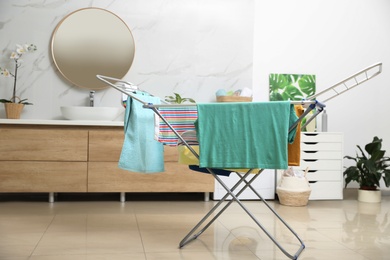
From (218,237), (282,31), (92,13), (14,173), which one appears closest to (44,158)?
(14,173)

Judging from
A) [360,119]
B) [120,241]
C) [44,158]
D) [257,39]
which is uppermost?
[257,39]

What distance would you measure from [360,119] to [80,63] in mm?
2924

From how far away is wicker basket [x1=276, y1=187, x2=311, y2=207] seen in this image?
14.5 feet

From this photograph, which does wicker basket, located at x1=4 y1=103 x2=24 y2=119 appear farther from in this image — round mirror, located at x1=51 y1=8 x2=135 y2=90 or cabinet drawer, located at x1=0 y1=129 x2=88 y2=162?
round mirror, located at x1=51 y1=8 x2=135 y2=90

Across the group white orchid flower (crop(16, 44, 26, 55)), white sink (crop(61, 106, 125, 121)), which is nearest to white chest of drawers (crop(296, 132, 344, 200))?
white sink (crop(61, 106, 125, 121))

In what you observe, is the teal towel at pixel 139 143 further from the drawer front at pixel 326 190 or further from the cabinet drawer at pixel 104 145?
the drawer front at pixel 326 190

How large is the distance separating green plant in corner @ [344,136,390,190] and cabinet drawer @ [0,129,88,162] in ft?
8.22

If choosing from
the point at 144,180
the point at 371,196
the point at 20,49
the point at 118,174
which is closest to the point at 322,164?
the point at 371,196

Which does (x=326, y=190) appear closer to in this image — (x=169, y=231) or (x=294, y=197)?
(x=294, y=197)

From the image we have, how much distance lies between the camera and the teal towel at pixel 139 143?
9.18 feet

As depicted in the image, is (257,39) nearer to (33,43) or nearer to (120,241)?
(33,43)

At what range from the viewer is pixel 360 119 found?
5.32m

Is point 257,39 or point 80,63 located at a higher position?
point 257,39

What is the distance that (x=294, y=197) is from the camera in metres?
4.41
